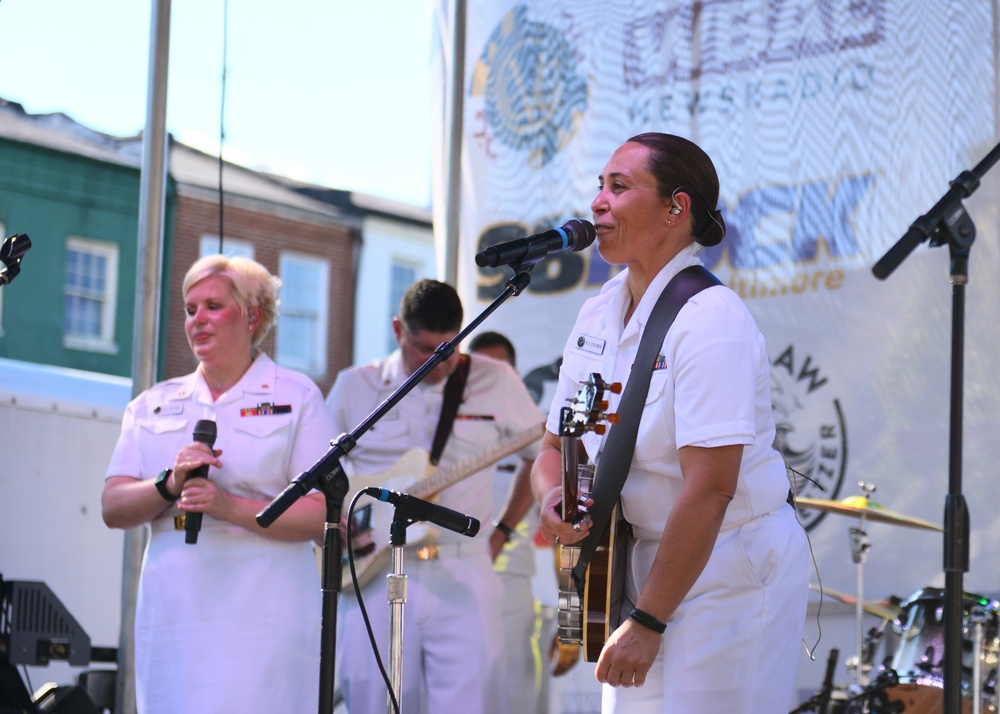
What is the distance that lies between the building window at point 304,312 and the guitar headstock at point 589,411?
19.9 m

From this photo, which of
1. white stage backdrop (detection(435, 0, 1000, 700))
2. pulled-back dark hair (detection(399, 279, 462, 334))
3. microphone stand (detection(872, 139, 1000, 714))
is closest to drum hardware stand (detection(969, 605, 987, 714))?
white stage backdrop (detection(435, 0, 1000, 700))

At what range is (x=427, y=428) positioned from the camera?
16.1 feet

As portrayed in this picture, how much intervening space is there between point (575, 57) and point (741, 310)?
363cm

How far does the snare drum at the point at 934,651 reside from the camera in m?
4.45

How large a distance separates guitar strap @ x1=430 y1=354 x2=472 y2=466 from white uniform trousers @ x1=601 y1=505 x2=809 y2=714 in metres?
2.30

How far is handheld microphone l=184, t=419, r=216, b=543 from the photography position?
131 inches

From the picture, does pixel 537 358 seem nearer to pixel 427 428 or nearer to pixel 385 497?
pixel 427 428

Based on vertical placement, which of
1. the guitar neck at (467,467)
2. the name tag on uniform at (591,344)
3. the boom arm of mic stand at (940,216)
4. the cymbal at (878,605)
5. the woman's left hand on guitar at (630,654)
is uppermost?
the boom arm of mic stand at (940,216)

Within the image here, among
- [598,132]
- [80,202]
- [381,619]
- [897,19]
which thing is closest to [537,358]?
[598,132]

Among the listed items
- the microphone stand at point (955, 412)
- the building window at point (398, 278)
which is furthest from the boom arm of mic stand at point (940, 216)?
the building window at point (398, 278)

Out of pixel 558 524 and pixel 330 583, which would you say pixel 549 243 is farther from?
pixel 330 583

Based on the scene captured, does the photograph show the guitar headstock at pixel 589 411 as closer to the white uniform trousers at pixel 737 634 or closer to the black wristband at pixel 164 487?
the white uniform trousers at pixel 737 634

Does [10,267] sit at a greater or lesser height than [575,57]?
lesser

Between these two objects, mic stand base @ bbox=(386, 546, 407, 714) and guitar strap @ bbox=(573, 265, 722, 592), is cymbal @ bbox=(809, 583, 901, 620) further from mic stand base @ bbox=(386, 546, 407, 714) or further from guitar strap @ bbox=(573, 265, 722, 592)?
guitar strap @ bbox=(573, 265, 722, 592)
